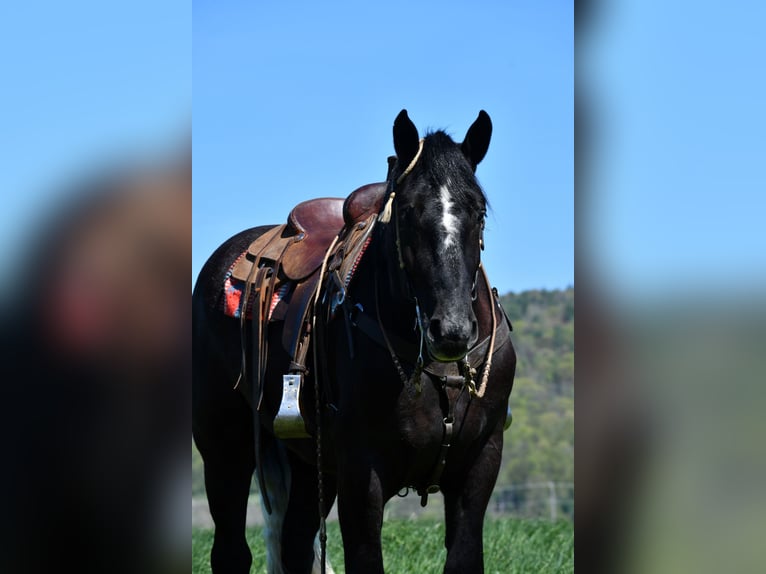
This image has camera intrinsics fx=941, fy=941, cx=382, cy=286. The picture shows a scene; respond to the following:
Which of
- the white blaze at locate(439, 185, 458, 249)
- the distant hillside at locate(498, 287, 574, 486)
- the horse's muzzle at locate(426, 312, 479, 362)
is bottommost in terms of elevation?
the distant hillside at locate(498, 287, 574, 486)

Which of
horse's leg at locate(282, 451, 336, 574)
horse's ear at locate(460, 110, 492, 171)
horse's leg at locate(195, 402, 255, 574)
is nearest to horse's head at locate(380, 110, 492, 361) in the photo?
horse's ear at locate(460, 110, 492, 171)

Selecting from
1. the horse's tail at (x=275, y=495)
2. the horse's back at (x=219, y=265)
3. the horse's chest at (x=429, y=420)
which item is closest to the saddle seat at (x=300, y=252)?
the horse's back at (x=219, y=265)

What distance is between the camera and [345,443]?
4.38 m

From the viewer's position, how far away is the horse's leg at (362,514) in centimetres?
423

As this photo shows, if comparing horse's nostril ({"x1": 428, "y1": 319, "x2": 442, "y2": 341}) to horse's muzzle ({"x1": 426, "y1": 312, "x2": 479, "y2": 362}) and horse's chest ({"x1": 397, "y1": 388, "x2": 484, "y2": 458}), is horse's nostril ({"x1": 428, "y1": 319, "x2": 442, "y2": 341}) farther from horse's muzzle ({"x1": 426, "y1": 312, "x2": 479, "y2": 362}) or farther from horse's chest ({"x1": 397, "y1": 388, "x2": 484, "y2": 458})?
horse's chest ({"x1": 397, "y1": 388, "x2": 484, "y2": 458})

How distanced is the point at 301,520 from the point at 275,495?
265mm

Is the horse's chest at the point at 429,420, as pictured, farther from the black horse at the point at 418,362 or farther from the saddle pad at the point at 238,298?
the saddle pad at the point at 238,298

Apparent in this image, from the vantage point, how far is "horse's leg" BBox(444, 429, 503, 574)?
4219 mm

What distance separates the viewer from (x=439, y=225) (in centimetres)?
369

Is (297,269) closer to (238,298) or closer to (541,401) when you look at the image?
(238,298)

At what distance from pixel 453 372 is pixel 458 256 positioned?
0.79 m

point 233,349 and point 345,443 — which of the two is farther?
point 233,349
